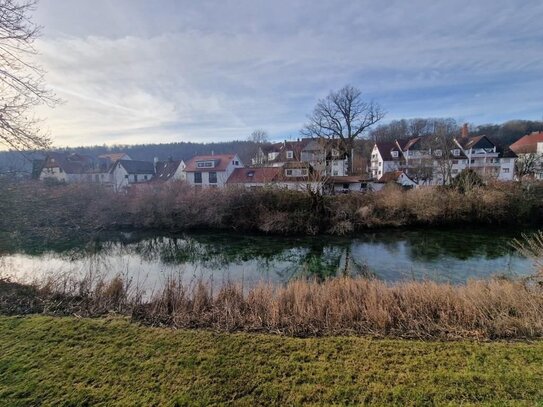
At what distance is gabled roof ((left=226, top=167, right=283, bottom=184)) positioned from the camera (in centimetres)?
3118

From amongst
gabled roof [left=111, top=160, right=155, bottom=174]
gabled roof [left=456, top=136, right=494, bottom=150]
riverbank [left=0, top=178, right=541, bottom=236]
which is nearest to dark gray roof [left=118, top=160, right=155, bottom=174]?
gabled roof [left=111, top=160, right=155, bottom=174]

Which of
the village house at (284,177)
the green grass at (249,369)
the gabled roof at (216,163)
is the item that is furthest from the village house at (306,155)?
the green grass at (249,369)

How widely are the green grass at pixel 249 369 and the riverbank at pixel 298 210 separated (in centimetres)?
1631

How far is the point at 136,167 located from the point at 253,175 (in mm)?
27811

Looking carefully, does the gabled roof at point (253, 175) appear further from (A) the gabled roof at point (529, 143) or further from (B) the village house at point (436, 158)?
(A) the gabled roof at point (529, 143)

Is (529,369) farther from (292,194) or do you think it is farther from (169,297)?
(292,194)

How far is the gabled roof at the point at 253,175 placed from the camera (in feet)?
102

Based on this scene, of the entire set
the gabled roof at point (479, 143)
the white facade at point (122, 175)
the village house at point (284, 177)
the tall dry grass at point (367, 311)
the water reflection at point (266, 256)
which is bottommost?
the water reflection at point (266, 256)

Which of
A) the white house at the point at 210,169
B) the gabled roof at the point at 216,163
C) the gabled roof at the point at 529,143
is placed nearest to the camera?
the white house at the point at 210,169

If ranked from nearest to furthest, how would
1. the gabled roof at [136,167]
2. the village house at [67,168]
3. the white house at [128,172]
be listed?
the village house at [67,168], the white house at [128,172], the gabled roof at [136,167]

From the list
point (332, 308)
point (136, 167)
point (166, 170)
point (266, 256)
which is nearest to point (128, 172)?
point (136, 167)

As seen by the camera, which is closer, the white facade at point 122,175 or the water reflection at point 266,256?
A: the water reflection at point 266,256

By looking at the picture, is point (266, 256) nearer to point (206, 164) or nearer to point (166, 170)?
point (206, 164)

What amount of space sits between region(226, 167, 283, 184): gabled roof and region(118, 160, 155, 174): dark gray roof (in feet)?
77.6
